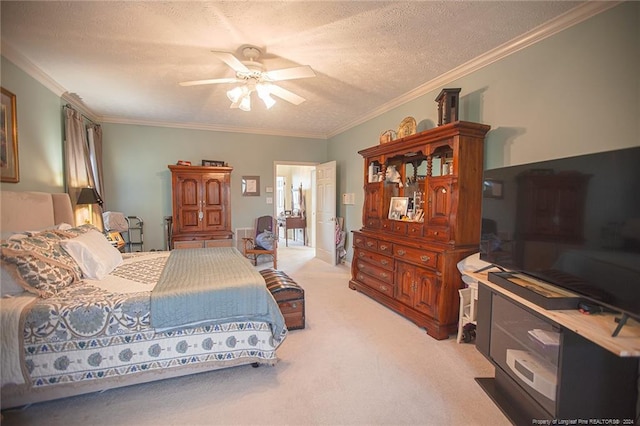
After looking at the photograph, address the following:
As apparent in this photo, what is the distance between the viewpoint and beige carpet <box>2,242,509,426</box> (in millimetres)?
1665

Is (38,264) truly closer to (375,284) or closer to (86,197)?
(86,197)

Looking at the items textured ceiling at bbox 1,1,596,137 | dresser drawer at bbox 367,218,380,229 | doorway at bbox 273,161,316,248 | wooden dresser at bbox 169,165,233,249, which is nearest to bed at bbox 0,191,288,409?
textured ceiling at bbox 1,1,596,137

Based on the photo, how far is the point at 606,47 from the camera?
192 centimetres

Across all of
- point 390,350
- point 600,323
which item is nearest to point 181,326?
point 390,350

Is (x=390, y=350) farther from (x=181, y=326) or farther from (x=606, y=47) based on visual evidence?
(x=606, y=47)

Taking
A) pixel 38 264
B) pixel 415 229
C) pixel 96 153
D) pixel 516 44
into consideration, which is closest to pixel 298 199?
pixel 96 153

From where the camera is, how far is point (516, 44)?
2402mm

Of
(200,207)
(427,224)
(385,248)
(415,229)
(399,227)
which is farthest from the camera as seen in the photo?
(200,207)

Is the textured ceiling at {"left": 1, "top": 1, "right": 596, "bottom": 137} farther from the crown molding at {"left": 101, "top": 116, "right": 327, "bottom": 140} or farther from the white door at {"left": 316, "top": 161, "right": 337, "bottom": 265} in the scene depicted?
the white door at {"left": 316, "top": 161, "right": 337, "bottom": 265}

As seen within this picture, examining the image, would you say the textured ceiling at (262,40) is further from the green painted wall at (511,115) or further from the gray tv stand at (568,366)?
the gray tv stand at (568,366)

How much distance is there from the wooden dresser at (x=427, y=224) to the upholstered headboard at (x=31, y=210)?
11.0 ft

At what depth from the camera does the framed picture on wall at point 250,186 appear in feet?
→ 18.6

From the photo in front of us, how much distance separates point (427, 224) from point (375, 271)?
0.98 m

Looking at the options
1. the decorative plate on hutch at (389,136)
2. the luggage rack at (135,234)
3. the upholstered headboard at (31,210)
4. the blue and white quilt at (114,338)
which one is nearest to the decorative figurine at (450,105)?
the decorative plate on hutch at (389,136)
